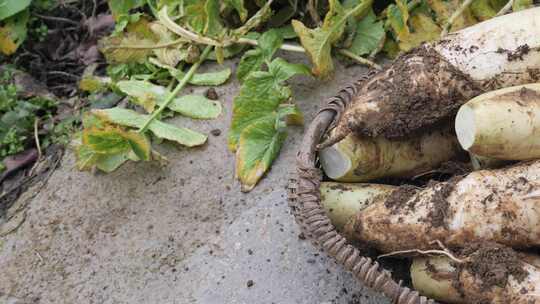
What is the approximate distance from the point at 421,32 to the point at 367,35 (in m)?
0.18

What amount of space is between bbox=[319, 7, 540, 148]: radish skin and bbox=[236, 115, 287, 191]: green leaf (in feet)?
1.19

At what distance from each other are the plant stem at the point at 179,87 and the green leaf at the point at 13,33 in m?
0.79

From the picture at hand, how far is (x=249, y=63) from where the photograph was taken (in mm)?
1953

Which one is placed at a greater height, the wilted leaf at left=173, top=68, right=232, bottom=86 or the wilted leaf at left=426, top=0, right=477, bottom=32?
the wilted leaf at left=426, top=0, right=477, bottom=32

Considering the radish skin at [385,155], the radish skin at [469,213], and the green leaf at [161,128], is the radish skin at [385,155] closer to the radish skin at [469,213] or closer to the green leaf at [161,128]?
the radish skin at [469,213]

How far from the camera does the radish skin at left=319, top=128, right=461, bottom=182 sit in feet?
4.61

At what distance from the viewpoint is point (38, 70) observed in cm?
256

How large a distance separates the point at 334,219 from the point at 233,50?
2.87 ft

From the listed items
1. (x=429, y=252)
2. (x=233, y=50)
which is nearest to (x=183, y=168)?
(x=233, y=50)

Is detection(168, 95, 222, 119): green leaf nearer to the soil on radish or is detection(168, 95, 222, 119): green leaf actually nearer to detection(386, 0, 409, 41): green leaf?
detection(386, 0, 409, 41): green leaf

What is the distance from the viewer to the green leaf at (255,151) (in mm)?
1717

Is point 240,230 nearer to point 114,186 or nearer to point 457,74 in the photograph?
point 114,186

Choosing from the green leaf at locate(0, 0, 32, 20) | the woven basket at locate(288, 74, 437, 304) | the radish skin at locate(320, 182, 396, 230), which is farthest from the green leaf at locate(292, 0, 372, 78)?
the green leaf at locate(0, 0, 32, 20)

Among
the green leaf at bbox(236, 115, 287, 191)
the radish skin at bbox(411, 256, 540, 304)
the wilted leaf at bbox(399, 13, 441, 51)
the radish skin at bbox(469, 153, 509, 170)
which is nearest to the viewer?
the radish skin at bbox(411, 256, 540, 304)
